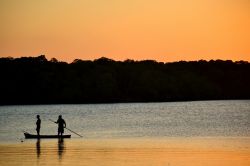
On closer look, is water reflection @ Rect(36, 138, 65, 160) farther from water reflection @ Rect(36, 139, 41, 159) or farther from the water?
the water

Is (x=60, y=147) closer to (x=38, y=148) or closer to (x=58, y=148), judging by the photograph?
(x=58, y=148)

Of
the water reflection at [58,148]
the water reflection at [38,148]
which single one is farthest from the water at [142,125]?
the water reflection at [58,148]

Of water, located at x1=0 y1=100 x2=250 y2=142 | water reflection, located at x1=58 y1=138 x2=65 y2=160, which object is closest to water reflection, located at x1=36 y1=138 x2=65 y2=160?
water reflection, located at x1=58 y1=138 x2=65 y2=160

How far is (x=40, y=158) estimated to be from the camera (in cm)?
3275

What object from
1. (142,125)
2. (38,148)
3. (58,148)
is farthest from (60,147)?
(142,125)

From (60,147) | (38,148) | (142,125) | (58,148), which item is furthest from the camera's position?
(142,125)

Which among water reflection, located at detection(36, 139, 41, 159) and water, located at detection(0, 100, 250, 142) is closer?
water reflection, located at detection(36, 139, 41, 159)

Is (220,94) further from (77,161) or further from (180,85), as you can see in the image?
(77,161)

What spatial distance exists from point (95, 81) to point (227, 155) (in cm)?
13309

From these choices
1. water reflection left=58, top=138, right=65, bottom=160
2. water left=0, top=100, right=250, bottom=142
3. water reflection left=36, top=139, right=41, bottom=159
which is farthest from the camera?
water left=0, top=100, right=250, bottom=142

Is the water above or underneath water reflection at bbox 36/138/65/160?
above

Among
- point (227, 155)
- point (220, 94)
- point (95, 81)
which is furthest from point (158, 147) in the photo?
point (220, 94)

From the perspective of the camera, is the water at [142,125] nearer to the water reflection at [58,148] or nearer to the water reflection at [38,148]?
the water reflection at [38,148]

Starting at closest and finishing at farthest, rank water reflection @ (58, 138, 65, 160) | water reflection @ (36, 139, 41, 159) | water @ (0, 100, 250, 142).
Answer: water reflection @ (58, 138, 65, 160) → water reflection @ (36, 139, 41, 159) → water @ (0, 100, 250, 142)
